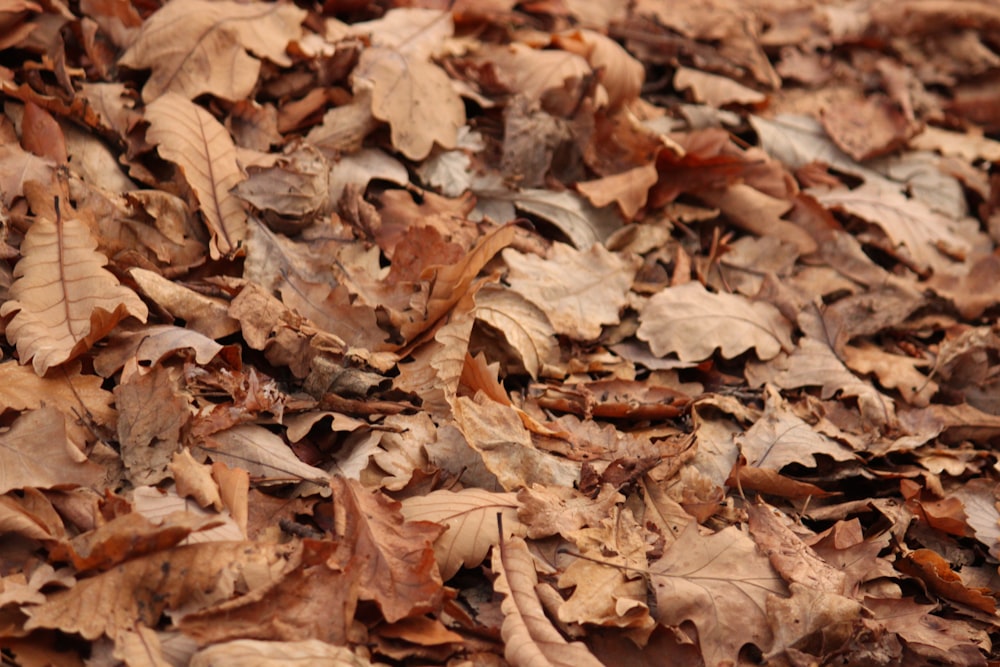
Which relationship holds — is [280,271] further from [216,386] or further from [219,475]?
[219,475]

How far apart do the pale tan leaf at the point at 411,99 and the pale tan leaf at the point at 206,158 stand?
1.60ft

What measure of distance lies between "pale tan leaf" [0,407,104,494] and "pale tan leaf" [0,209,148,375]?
0.14m

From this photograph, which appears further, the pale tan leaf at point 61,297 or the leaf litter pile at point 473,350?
the pale tan leaf at point 61,297

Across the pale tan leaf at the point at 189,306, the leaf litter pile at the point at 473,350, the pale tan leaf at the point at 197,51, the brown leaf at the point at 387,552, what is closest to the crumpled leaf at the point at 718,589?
the leaf litter pile at the point at 473,350

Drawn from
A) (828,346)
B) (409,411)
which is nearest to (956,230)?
(828,346)

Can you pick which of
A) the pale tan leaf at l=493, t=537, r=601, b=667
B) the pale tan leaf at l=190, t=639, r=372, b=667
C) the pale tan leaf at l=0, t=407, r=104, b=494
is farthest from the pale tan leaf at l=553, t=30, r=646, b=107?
the pale tan leaf at l=190, t=639, r=372, b=667

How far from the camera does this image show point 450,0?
344 cm

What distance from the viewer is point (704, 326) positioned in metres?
2.63

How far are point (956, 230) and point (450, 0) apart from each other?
2.03 meters

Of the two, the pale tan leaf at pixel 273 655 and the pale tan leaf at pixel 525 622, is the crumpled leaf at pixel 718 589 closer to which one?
the pale tan leaf at pixel 525 622

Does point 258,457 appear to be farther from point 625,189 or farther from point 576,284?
point 625,189

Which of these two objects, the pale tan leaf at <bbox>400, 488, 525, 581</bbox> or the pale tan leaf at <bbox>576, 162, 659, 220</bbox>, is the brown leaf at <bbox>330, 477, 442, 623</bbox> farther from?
the pale tan leaf at <bbox>576, 162, 659, 220</bbox>

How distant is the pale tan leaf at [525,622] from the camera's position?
166 centimetres

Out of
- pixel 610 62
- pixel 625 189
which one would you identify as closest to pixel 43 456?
pixel 625 189
